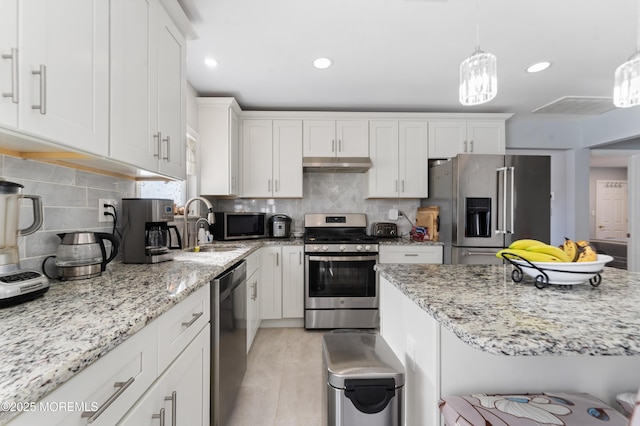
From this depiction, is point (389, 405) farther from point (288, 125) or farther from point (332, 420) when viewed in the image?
point (288, 125)

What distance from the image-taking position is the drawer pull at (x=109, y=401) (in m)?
0.63

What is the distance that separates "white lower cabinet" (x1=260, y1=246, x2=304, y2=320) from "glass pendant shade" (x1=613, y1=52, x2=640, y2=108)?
2.51 m

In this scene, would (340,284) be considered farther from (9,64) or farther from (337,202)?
(9,64)

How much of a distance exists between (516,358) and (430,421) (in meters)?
0.34

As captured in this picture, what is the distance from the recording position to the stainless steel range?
2977 mm

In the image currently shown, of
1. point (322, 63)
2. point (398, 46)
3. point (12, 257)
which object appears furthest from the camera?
point (322, 63)

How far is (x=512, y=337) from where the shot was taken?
63 cm

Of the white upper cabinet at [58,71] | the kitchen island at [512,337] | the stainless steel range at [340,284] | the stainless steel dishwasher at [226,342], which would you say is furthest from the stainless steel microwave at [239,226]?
the kitchen island at [512,337]

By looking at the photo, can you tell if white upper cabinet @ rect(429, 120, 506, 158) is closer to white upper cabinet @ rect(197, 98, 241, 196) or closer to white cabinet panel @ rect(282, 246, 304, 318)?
white cabinet panel @ rect(282, 246, 304, 318)

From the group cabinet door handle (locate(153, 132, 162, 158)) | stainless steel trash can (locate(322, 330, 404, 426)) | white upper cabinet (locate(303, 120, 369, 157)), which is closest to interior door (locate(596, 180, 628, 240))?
white upper cabinet (locate(303, 120, 369, 157))

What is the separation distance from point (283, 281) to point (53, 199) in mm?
2089

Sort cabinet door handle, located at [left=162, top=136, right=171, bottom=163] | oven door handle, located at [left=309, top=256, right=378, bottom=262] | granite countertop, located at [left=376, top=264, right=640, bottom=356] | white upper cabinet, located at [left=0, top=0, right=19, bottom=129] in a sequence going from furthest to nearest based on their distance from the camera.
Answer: oven door handle, located at [left=309, top=256, right=378, bottom=262]
cabinet door handle, located at [left=162, top=136, right=171, bottom=163]
white upper cabinet, located at [left=0, top=0, right=19, bottom=129]
granite countertop, located at [left=376, top=264, right=640, bottom=356]

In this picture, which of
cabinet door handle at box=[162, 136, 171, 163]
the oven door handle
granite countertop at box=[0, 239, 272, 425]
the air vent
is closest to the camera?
granite countertop at box=[0, 239, 272, 425]

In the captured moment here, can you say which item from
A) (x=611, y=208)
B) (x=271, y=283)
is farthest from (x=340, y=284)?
(x=611, y=208)
